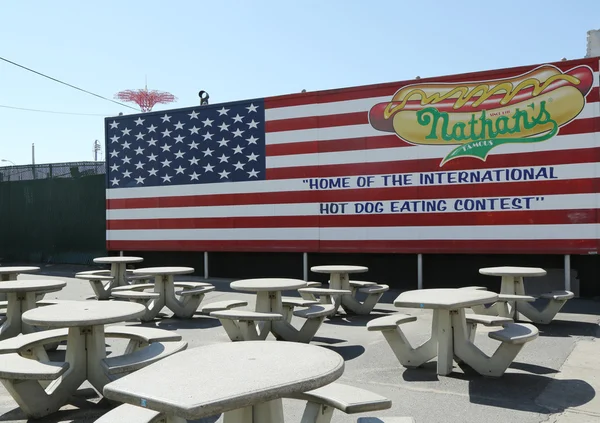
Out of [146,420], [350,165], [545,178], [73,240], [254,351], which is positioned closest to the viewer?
[146,420]

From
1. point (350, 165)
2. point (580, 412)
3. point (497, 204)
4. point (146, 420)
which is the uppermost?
point (350, 165)

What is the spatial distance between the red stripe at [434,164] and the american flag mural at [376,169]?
0.06 feet

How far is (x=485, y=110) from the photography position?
9.49 m

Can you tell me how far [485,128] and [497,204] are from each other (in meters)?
1.30

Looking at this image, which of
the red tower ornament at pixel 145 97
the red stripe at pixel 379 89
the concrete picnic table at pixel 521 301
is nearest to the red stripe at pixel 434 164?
the red stripe at pixel 379 89

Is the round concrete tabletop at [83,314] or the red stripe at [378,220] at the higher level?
the red stripe at [378,220]

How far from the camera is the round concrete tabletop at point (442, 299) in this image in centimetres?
454

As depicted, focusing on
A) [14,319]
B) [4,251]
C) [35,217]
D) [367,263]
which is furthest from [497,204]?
[4,251]

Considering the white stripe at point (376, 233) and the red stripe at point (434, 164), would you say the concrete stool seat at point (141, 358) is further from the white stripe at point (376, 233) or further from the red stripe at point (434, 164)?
the red stripe at point (434, 164)

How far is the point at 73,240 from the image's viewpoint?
15.1 meters

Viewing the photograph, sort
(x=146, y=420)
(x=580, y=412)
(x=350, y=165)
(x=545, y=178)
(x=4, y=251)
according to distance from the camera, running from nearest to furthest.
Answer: (x=146, y=420) < (x=580, y=412) < (x=545, y=178) < (x=350, y=165) < (x=4, y=251)

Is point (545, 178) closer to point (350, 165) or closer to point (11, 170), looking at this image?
point (350, 165)

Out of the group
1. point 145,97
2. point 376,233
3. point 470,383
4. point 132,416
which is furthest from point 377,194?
point 145,97

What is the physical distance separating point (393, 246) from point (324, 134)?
252 centimetres
